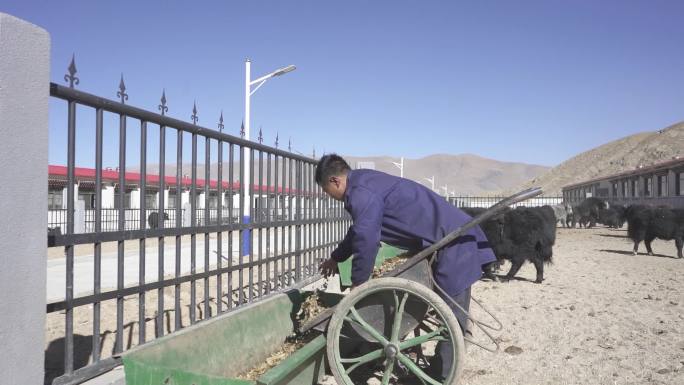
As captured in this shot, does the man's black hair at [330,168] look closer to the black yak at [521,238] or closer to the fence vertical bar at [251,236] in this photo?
the fence vertical bar at [251,236]

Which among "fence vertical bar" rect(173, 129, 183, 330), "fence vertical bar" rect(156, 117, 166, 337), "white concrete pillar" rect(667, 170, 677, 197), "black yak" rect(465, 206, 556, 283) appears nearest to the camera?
"fence vertical bar" rect(156, 117, 166, 337)

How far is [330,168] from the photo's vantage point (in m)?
3.38

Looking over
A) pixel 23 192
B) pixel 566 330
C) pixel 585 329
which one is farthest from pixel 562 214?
pixel 23 192

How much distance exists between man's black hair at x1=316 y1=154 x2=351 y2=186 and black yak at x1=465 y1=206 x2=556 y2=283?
6667 millimetres

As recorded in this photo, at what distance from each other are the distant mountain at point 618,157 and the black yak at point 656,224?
58232 mm

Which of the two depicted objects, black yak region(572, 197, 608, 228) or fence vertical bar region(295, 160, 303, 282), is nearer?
fence vertical bar region(295, 160, 303, 282)

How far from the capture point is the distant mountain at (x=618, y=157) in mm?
69219

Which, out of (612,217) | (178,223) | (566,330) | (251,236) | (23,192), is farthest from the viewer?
(612,217)

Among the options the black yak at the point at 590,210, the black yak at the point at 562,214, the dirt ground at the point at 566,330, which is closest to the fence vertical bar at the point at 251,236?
the dirt ground at the point at 566,330

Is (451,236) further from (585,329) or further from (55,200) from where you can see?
(55,200)

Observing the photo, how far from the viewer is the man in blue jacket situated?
311cm

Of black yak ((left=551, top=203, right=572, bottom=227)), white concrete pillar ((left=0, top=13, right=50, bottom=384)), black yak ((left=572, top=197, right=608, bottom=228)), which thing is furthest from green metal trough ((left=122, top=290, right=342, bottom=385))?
black yak ((left=551, top=203, right=572, bottom=227))

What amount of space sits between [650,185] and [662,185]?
6.47 ft

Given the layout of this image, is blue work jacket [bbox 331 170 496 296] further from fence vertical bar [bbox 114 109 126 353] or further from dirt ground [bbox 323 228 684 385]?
fence vertical bar [bbox 114 109 126 353]
